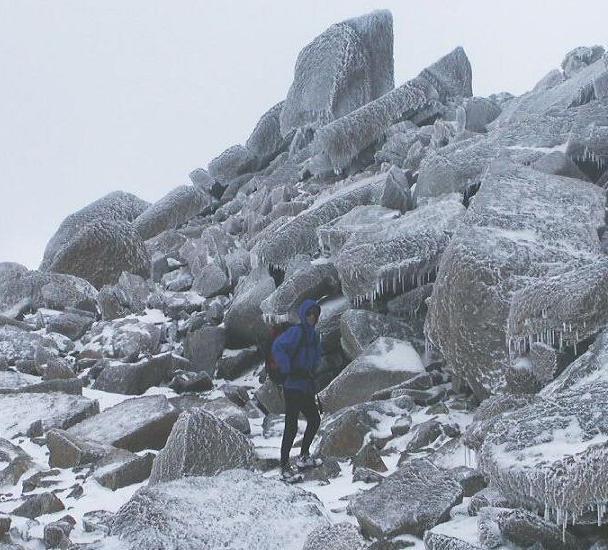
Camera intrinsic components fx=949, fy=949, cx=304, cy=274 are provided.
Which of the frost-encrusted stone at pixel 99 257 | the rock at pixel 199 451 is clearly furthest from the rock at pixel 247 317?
the rock at pixel 199 451

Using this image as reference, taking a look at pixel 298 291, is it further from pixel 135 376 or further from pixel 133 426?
pixel 133 426

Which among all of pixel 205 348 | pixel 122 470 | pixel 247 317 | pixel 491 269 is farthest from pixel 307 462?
pixel 205 348

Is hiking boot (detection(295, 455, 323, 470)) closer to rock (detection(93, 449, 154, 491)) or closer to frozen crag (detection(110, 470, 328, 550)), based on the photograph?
frozen crag (detection(110, 470, 328, 550))

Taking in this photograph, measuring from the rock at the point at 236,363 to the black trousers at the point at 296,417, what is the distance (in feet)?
17.2

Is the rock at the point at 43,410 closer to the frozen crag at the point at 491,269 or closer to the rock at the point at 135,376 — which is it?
the rock at the point at 135,376

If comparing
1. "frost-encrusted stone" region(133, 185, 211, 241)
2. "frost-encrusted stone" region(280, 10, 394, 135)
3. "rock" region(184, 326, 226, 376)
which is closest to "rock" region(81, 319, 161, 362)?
"rock" region(184, 326, 226, 376)

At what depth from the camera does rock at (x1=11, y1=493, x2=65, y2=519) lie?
9.02 m

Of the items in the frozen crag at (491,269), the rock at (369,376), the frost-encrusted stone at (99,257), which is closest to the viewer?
the frozen crag at (491,269)

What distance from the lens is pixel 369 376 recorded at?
39.7 feet

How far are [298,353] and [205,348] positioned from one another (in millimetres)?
6263

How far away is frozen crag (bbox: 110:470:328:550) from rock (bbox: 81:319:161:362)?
759 centimetres

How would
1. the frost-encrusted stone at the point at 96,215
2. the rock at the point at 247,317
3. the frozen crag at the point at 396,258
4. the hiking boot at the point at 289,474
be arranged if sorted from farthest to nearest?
the frost-encrusted stone at the point at 96,215
the rock at the point at 247,317
the frozen crag at the point at 396,258
the hiking boot at the point at 289,474

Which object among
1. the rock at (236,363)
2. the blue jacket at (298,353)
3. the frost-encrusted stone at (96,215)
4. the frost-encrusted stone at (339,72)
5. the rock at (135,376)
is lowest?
the rock at (236,363)

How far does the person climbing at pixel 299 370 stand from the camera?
964 centimetres
